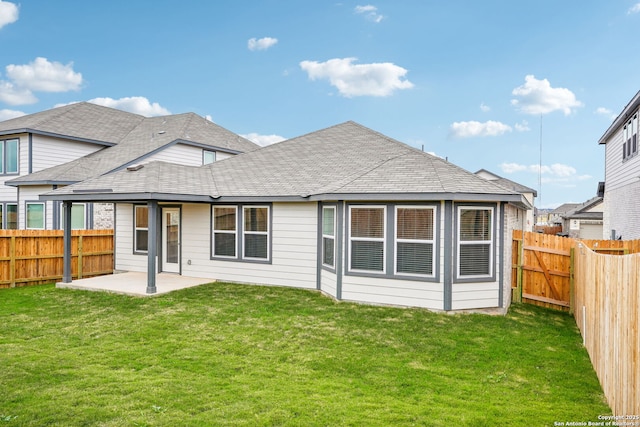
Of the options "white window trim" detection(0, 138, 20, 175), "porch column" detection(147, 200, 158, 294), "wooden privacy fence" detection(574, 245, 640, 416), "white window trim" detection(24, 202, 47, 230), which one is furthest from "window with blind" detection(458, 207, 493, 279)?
"white window trim" detection(0, 138, 20, 175)

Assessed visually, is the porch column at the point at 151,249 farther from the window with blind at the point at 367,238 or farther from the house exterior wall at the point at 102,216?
the house exterior wall at the point at 102,216

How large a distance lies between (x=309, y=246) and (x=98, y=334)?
5330 mm

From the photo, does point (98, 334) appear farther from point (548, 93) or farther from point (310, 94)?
point (548, 93)

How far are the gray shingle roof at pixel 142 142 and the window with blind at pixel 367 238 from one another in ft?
36.8

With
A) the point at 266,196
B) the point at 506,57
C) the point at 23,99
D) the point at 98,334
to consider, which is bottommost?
the point at 98,334

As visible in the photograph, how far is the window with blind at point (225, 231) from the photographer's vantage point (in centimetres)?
1150

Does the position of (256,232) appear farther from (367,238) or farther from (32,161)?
(32,161)

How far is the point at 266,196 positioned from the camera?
10.7 m

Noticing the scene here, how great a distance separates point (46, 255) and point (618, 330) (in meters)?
13.9

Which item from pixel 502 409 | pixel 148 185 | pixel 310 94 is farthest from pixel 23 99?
pixel 502 409

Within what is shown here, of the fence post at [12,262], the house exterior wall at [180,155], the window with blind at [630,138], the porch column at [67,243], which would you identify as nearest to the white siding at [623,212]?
the window with blind at [630,138]

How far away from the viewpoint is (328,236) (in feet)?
32.8

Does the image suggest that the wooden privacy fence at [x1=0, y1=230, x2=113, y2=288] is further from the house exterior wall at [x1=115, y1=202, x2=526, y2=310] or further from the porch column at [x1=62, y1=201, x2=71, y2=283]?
the porch column at [x1=62, y1=201, x2=71, y2=283]

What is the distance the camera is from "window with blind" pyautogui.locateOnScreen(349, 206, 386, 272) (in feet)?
29.0
